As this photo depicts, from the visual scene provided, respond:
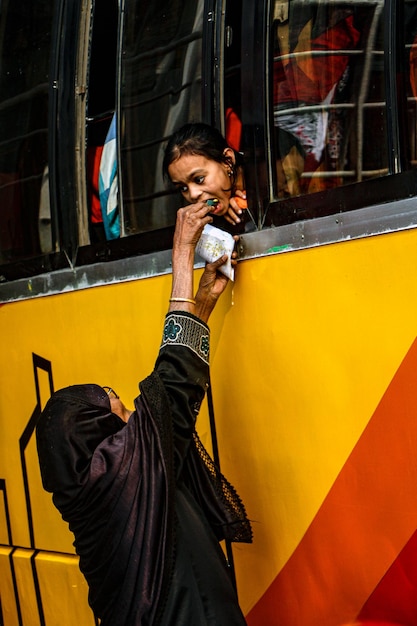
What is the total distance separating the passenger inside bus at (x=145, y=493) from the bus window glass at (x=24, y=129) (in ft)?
3.82

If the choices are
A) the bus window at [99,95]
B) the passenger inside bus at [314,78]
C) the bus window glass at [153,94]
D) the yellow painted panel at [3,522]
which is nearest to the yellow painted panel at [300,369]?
the passenger inside bus at [314,78]

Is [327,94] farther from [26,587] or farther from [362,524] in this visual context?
[26,587]

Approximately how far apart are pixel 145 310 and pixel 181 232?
0.45m

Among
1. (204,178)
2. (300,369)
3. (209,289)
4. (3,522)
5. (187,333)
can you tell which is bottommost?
(3,522)

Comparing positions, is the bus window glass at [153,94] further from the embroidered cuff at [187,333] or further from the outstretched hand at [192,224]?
the embroidered cuff at [187,333]

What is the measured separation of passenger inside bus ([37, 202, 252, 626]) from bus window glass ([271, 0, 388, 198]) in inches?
20.2

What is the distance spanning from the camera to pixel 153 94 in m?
3.37

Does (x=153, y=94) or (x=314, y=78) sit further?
(x=153, y=94)

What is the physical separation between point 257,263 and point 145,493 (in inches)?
28.5

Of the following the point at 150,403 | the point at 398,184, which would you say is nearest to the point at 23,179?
the point at 150,403

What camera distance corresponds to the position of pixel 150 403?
272 centimetres

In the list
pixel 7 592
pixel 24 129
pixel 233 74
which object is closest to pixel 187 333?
pixel 233 74

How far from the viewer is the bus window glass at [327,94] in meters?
2.65

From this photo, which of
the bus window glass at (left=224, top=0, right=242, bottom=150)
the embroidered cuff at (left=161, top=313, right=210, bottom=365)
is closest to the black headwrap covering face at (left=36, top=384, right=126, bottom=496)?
the embroidered cuff at (left=161, top=313, right=210, bottom=365)
